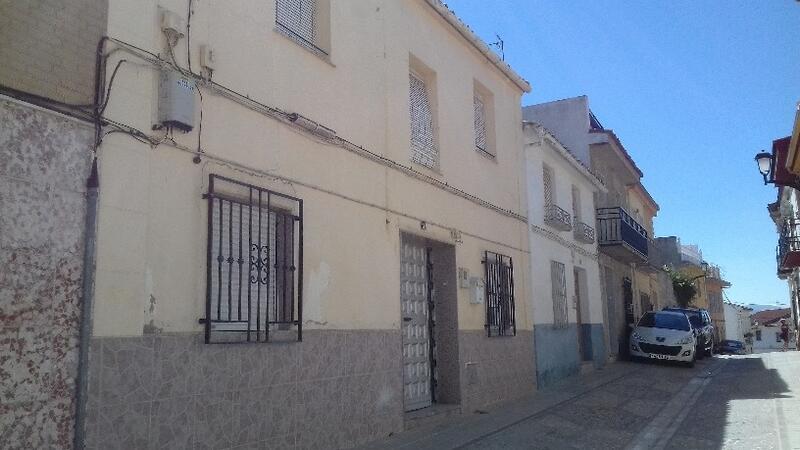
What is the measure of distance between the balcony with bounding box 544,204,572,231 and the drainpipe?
414 inches

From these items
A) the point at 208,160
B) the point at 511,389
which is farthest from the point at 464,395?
the point at 208,160

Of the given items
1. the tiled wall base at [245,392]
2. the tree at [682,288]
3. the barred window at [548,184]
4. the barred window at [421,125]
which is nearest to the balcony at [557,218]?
the barred window at [548,184]

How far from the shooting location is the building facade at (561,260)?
1286 cm

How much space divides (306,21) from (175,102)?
263cm

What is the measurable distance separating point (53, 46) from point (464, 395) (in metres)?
6.92

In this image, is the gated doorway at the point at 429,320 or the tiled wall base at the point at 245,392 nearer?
the tiled wall base at the point at 245,392

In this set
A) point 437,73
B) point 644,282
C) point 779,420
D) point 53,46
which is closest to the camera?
point 53,46

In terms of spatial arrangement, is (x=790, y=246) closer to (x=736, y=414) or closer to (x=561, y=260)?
(x=561, y=260)

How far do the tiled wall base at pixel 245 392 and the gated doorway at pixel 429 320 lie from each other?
3.62 ft

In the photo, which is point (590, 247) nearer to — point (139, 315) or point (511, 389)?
point (511, 389)

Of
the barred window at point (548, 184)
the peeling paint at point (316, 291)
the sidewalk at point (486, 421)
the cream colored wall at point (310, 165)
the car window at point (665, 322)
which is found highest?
the barred window at point (548, 184)

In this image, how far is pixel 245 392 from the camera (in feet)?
17.7

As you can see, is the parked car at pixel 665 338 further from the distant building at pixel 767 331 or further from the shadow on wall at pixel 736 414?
the distant building at pixel 767 331

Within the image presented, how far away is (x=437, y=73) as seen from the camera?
9680 mm
